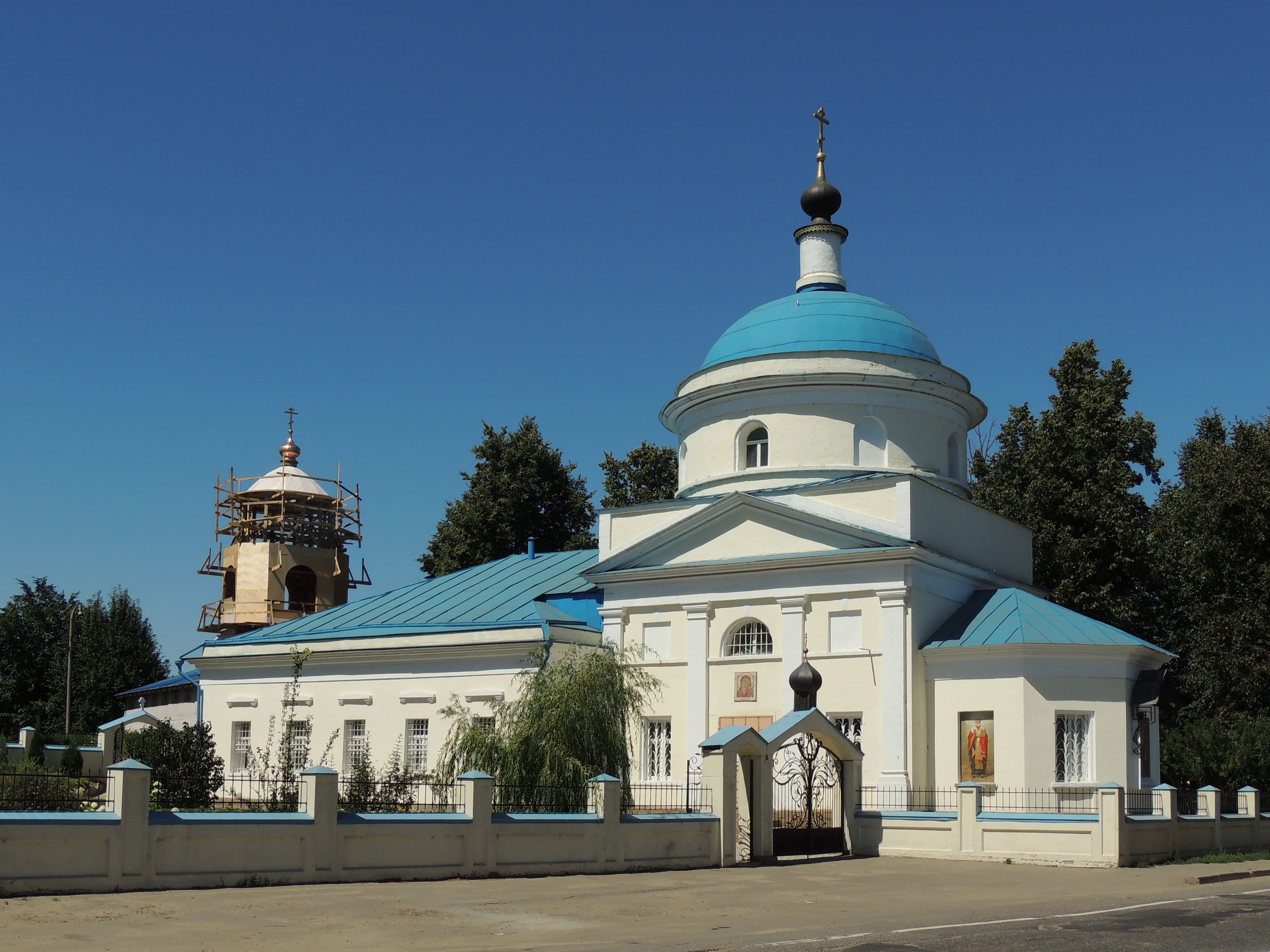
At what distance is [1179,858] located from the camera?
71.6 ft

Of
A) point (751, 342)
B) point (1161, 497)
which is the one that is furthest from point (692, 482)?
point (1161, 497)

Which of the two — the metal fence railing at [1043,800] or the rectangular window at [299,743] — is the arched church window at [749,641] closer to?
the metal fence railing at [1043,800]

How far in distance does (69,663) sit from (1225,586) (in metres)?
44.0

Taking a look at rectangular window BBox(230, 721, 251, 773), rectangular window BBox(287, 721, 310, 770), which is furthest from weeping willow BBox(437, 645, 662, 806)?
rectangular window BBox(230, 721, 251, 773)

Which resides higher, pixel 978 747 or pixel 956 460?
pixel 956 460

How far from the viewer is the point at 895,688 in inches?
983

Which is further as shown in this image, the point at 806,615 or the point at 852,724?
the point at 806,615

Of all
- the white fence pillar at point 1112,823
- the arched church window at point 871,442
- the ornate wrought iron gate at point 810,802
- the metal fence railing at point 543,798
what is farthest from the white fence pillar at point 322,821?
the arched church window at point 871,442

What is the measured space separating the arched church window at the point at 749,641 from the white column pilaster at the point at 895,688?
2.50 metres

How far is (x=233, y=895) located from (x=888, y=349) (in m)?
20.3

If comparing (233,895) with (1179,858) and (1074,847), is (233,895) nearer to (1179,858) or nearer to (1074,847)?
(1074,847)

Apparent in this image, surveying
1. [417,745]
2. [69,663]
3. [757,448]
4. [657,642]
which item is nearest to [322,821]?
[657,642]

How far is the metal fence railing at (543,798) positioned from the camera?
2077 centimetres

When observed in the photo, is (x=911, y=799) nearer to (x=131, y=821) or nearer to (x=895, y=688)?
(x=895, y=688)
